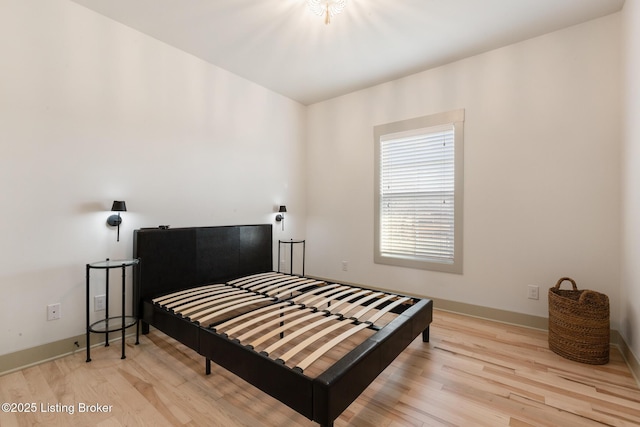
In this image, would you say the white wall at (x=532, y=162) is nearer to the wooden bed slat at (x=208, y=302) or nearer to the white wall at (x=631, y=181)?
the white wall at (x=631, y=181)

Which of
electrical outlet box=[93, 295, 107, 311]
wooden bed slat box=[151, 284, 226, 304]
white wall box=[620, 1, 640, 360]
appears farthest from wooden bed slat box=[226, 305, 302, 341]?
white wall box=[620, 1, 640, 360]

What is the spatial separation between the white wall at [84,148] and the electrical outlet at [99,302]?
0.10 m

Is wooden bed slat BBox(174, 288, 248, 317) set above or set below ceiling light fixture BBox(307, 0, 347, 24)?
below

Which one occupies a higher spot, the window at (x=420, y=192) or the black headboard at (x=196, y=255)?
the window at (x=420, y=192)

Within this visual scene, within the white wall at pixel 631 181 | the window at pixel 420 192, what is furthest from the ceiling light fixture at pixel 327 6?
the white wall at pixel 631 181

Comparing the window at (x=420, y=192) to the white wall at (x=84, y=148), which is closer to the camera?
the white wall at (x=84, y=148)

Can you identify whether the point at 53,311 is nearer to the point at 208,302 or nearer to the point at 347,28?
the point at 208,302

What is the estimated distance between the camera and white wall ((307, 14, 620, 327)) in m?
2.43

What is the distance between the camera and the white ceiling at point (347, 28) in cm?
228

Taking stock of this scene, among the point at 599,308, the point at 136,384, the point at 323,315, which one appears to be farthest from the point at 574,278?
the point at 136,384

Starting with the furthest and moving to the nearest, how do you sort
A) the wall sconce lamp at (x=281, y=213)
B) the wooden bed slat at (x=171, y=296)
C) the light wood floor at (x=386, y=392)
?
the wall sconce lamp at (x=281, y=213) → the wooden bed slat at (x=171, y=296) → the light wood floor at (x=386, y=392)

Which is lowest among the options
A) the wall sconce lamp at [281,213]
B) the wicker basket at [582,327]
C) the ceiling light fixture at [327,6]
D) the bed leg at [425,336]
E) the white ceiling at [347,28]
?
the bed leg at [425,336]

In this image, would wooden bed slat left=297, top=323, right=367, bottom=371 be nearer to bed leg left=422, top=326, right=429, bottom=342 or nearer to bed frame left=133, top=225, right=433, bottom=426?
bed frame left=133, top=225, right=433, bottom=426

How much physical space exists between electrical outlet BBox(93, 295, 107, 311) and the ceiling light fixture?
112 inches
